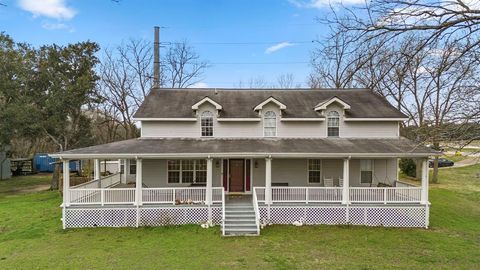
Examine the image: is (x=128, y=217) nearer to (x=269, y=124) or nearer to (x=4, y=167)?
(x=269, y=124)

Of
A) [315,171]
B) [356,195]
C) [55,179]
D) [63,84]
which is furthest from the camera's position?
[55,179]

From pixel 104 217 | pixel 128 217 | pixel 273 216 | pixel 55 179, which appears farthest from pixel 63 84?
pixel 273 216

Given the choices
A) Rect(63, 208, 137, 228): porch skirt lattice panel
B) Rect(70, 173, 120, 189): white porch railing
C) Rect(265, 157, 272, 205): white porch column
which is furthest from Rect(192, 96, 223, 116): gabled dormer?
Rect(70, 173, 120, 189): white porch railing

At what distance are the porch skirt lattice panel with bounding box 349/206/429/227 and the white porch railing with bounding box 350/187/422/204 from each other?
1.21ft

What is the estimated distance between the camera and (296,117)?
57.8ft

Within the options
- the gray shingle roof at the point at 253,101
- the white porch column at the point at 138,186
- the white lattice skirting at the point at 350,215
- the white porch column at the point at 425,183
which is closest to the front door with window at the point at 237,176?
the gray shingle roof at the point at 253,101

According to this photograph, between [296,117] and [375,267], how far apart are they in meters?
9.34

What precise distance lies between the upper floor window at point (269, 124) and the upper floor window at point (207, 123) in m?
3.05

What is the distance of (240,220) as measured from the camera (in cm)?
1400

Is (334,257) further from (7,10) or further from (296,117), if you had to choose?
(7,10)

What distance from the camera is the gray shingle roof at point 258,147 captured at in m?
14.5

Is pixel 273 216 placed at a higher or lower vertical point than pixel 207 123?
lower

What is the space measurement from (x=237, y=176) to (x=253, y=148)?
296 cm

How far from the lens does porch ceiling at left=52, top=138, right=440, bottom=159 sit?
1433 cm
